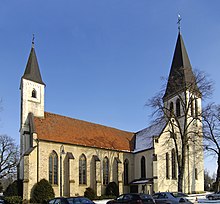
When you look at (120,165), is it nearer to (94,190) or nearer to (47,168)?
(94,190)

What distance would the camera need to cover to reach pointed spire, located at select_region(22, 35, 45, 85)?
44.3 metres

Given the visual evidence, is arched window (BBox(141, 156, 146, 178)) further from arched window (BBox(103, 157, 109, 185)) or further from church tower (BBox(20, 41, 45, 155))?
church tower (BBox(20, 41, 45, 155))

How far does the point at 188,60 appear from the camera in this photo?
51.6 metres

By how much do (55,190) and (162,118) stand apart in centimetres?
1527

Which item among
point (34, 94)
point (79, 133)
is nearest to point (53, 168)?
point (79, 133)

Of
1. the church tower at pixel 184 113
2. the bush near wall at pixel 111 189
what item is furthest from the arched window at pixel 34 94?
the church tower at pixel 184 113

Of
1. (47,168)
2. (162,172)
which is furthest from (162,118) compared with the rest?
(47,168)

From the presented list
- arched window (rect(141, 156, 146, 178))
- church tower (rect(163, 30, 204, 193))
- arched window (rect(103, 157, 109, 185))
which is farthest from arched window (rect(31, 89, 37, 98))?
arched window (rect(141, 156, 146, 178))

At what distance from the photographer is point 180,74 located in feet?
144

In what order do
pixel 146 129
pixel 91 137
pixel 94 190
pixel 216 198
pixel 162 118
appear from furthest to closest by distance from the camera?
pixel 146 129 → pixel 91 137 → pixel 94 190 → pixel 162 118 → pixel 216 198

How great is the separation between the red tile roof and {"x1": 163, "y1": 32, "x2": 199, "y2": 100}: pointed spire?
965cm

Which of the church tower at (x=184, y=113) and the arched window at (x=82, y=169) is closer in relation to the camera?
the arched window at (x=82, y=169)

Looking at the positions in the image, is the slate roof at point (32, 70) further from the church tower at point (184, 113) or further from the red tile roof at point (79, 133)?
the church tower at point (184, 113)

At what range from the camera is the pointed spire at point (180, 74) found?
42500 mm
